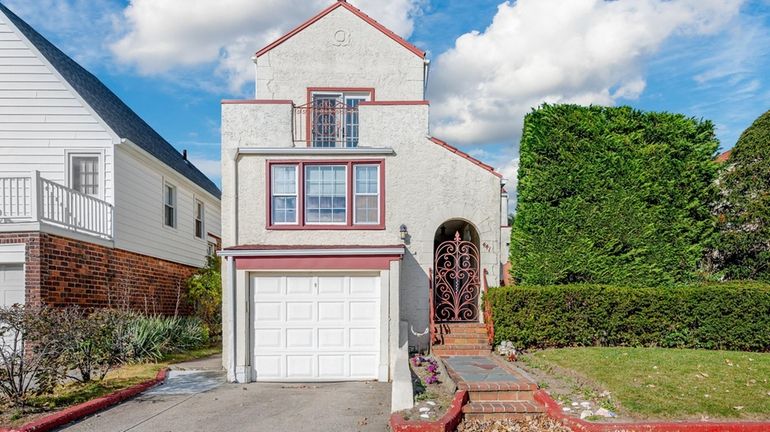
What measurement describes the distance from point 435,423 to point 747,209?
9695 millimetres

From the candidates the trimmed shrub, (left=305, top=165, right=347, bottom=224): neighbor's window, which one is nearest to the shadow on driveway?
(left=305, top=165, right=347, bottom=224): neighbor's window

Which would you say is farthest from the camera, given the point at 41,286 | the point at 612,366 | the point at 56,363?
the point at 41,286

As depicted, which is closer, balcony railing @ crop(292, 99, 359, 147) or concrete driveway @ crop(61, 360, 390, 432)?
concrete driveway @ crop(61, 360, 390, 432)

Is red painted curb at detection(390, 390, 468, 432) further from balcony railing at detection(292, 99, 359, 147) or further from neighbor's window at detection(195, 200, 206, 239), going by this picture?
neighbor's window at detection(195, 200, 206, 239)

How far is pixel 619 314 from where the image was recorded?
37.7 feet

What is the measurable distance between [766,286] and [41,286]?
15.3m

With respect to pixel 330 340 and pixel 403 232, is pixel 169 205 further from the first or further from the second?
pixel 403 232

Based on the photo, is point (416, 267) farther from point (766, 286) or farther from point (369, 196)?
→ point (766, 286)

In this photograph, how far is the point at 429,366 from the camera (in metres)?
10.0

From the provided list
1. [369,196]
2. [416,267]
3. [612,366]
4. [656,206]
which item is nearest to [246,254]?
[369,196]

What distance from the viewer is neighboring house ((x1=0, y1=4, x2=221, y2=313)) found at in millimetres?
11469

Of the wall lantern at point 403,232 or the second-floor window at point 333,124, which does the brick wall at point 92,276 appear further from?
the wall lantern at point 403,232

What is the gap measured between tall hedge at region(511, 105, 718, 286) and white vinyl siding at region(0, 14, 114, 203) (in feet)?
36.3

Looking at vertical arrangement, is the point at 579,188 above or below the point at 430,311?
above
